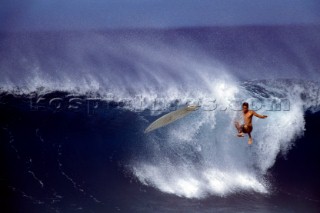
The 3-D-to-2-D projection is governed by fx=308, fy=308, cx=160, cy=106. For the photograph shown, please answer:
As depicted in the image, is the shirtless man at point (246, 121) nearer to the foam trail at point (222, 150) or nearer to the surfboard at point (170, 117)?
the foam trail at point (222, 150)

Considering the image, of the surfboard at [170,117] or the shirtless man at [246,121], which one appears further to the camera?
the surfboard at [170,117]

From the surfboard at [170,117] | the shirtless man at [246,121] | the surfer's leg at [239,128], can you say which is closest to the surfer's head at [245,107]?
the shirtless man at [246,121]

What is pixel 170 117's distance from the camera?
3.09 metres

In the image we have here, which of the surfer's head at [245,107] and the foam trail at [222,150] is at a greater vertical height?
the surfer's head at [245,107]

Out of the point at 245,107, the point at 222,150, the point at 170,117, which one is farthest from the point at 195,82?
the point at 222,150

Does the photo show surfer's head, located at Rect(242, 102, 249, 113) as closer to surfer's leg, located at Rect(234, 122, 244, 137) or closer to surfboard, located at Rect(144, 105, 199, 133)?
surfer's leg, located at Rect(234, 122, 244, 137)

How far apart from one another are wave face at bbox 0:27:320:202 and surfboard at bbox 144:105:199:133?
68 millimetres

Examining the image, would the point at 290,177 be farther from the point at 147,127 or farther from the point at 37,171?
the point at 37,171

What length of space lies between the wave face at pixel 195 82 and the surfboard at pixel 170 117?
68 mm

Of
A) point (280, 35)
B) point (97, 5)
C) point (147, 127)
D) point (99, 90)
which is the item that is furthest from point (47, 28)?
point (280, 35)

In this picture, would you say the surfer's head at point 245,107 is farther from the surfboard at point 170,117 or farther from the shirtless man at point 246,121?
the surfboard at point 170,117

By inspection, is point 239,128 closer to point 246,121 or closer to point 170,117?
point 246,121

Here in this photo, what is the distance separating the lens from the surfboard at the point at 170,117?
3064 millimetres

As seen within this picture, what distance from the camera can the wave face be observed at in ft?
10.0
